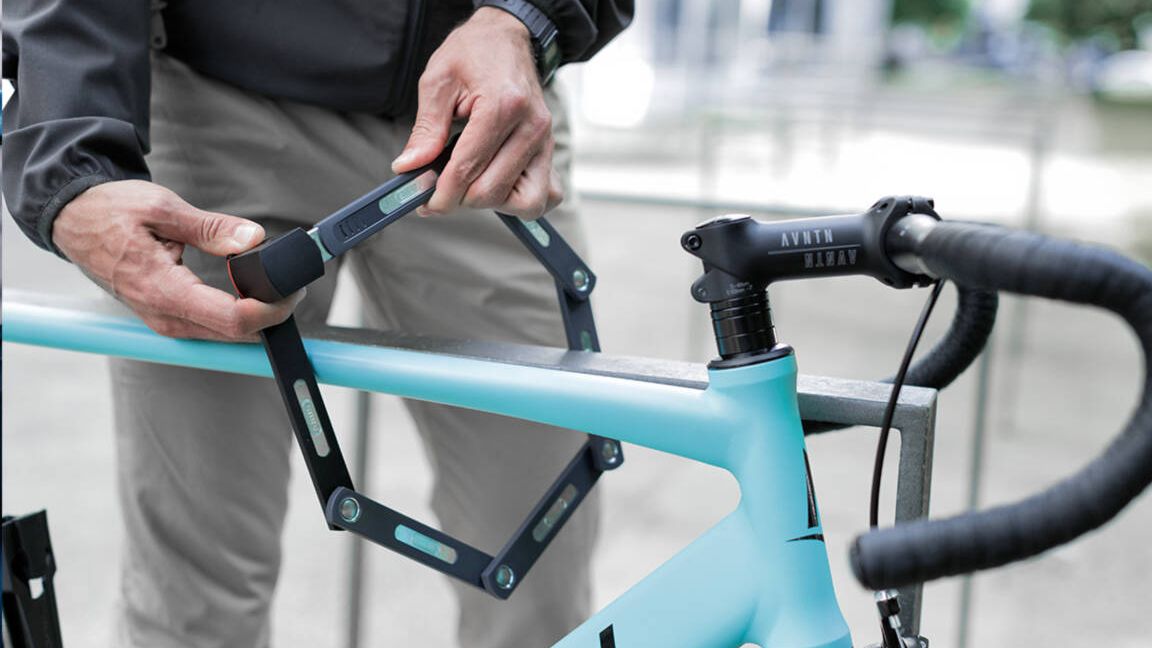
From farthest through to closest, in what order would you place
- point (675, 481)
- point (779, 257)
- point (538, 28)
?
point (675, 481) < point (538, 28) < point (779, 257)

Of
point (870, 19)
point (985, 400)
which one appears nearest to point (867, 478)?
point (985, 400)

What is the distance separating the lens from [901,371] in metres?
0.69

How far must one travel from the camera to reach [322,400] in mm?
825

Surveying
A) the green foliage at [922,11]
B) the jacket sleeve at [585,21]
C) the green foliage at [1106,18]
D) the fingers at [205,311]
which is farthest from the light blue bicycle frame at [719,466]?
the green foliage at [922,11]

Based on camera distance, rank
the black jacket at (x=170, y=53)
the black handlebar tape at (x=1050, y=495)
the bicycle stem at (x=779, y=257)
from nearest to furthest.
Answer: the black handlebar tape at (x=1050, y=495) < the bicycle stem at (x=779, y=257) < the black jacket at (x=170, y=53)

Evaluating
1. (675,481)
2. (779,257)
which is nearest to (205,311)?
(779,257)

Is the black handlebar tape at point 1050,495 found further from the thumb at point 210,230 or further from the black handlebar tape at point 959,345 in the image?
the thumb at point 210,230

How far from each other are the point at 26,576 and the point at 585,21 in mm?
650

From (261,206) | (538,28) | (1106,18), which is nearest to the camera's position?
(538,28)

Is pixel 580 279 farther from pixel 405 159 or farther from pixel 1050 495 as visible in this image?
pixel 1050 495

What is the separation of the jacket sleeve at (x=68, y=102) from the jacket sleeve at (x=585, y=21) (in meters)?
0.34

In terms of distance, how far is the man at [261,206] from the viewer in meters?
0.84

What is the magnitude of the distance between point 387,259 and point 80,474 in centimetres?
195

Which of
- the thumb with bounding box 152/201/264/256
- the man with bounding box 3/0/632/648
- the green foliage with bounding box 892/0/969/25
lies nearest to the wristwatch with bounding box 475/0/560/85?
the man with bounding box 3/0/632/648
